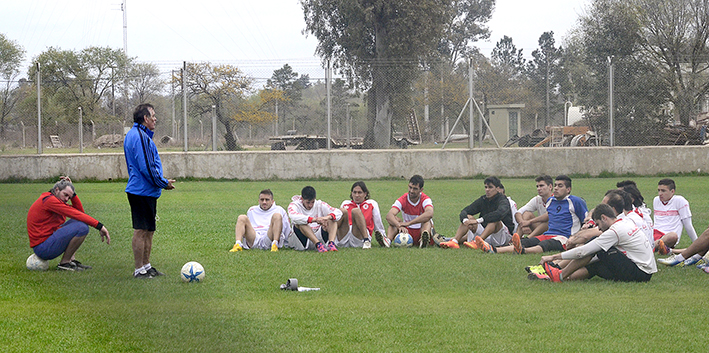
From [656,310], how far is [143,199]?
5.66 metres

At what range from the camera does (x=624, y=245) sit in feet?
26.1

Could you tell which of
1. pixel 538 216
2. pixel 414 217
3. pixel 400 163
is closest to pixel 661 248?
pixel 538 216

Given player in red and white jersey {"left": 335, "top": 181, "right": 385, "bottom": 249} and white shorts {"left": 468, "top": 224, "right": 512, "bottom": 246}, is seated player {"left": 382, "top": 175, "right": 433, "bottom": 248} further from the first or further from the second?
white shorts {"left": 468, "top": 224, "right": 512, "bottom": 246}

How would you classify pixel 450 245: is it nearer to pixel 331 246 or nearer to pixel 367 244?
pixel 367 244

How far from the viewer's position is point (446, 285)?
26.0ft

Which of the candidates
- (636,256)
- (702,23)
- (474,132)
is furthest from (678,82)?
(636,256)

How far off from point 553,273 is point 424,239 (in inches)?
120

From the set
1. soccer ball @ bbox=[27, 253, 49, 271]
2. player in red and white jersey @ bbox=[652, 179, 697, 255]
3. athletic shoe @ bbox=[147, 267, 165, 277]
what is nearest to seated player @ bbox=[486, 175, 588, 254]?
player in red and white jersey @ bbox=[652, 179, 697, 255]

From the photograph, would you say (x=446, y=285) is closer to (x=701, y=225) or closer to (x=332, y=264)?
(x=332, y=264)

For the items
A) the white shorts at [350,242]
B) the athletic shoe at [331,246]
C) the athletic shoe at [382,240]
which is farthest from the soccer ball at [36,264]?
the athletic shoe at [382,240]

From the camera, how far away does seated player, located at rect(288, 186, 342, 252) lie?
1050 cm

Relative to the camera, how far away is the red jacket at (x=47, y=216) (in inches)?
343

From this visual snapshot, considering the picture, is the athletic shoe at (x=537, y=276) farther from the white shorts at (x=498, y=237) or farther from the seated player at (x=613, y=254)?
the white shorts at (x=498, y=237)

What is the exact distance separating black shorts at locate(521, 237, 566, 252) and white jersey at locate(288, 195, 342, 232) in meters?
2.79
